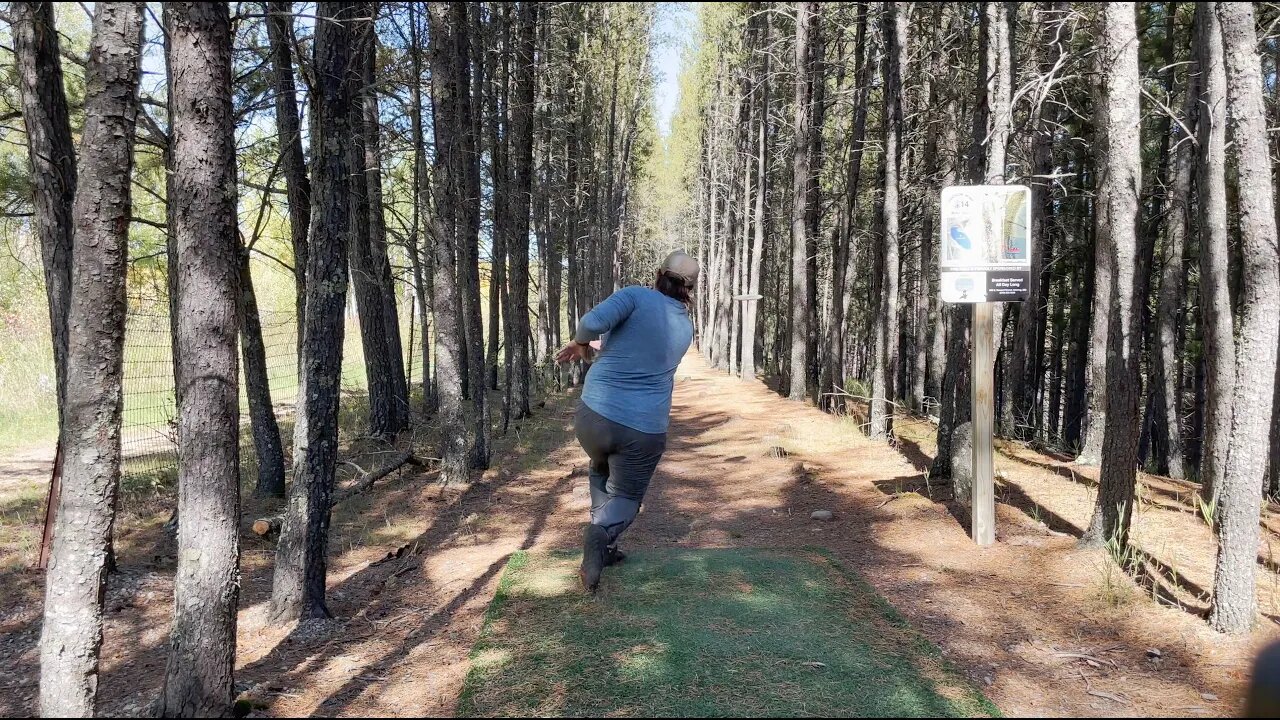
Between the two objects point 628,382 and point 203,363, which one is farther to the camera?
point 628,382

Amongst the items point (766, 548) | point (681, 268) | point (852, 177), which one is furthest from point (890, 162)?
point (681, 268)

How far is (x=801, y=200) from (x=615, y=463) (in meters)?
15.0

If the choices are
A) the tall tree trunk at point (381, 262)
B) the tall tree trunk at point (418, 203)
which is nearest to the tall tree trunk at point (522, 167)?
the tall tree trunk at point (418, 203)

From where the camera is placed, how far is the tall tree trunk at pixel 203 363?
11.5ft

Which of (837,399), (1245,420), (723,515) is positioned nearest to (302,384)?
(723,515)

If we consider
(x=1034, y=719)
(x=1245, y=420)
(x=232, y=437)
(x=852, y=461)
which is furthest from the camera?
(x=852, y=461)

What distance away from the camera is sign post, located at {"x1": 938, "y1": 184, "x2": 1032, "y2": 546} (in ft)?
20.4

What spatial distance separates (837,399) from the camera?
1630 cm

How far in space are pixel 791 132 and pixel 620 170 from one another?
57.0ft

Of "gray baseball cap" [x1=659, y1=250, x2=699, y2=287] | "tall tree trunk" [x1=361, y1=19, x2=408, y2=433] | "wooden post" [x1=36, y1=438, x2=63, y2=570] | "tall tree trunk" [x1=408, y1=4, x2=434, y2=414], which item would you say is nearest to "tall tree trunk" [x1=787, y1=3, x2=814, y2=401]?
"tall tree trunk" [x1=408, y1=4, x2=434, y2=414]

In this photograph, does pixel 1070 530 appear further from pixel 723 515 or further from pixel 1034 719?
pixel 1034 719

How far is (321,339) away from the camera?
5.22 m

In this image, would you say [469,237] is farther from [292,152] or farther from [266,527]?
[266,527]

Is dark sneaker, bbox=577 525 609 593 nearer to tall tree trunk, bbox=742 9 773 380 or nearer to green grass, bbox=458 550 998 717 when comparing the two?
green grass, bbox=458 550 998 717
